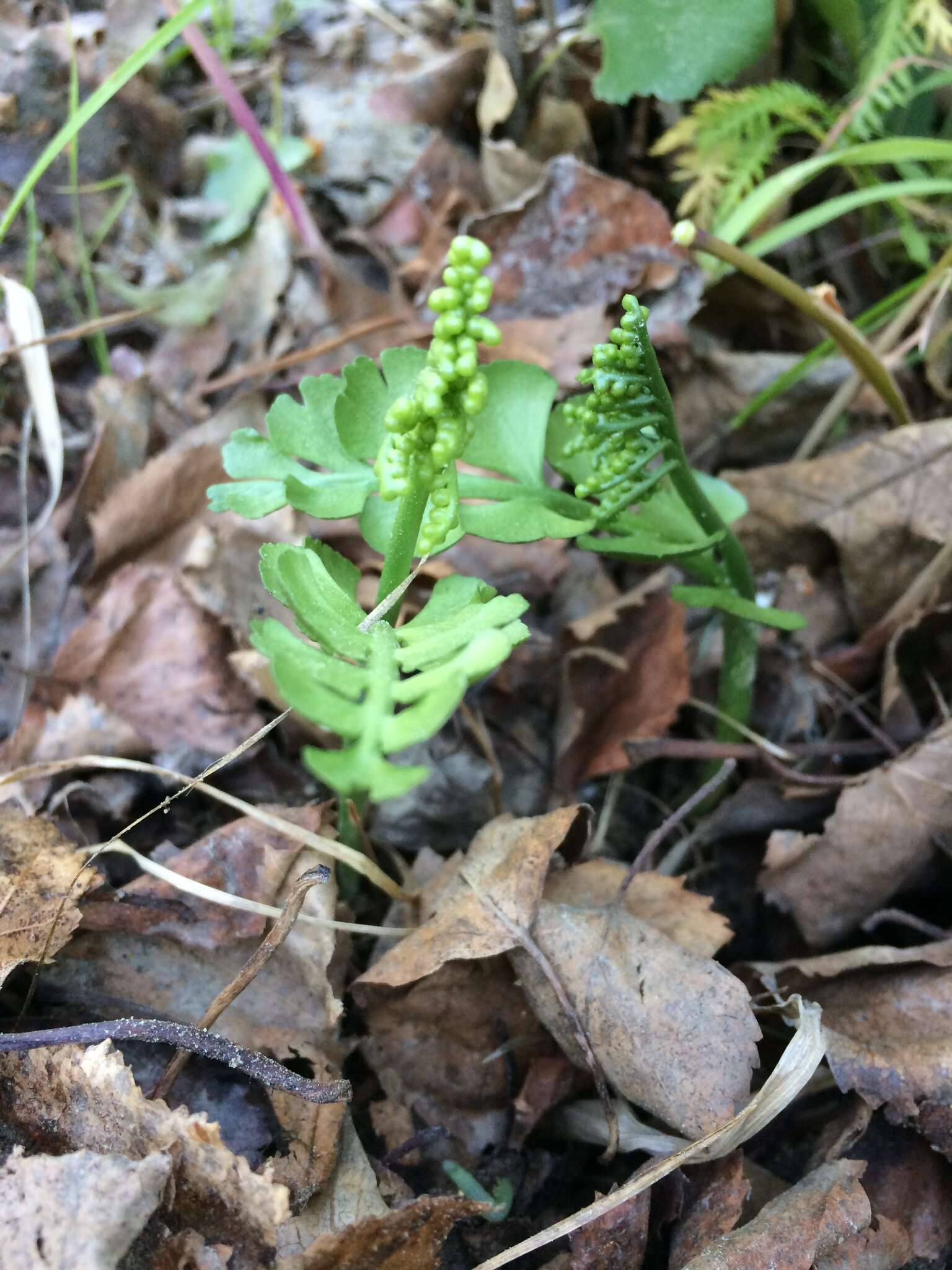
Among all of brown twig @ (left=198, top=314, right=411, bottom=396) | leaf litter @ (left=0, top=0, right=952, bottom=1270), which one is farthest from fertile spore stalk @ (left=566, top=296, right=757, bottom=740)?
brown twig @ (left=198, top=314, right=411, bottom=396)

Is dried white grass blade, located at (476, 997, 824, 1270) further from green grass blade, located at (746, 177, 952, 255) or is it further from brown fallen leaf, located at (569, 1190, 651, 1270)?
green grass blade, located at (746, 177, 952, 255)

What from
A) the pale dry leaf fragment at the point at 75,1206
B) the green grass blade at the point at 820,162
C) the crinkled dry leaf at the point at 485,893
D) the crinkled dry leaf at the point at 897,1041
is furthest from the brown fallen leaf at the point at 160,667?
the green grass blade at the point at 820,162

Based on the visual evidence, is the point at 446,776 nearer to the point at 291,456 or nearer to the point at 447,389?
the point at 291,456

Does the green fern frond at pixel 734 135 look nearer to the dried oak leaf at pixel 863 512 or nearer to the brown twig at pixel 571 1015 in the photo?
the dried oak leaf at pixel 863 512

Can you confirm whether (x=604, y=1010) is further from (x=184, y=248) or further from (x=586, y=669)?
(x=184, y=248)

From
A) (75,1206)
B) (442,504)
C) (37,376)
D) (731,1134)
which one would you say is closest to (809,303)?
(442,504)

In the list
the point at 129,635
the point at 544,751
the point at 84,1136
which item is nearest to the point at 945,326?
the point at 544,751
